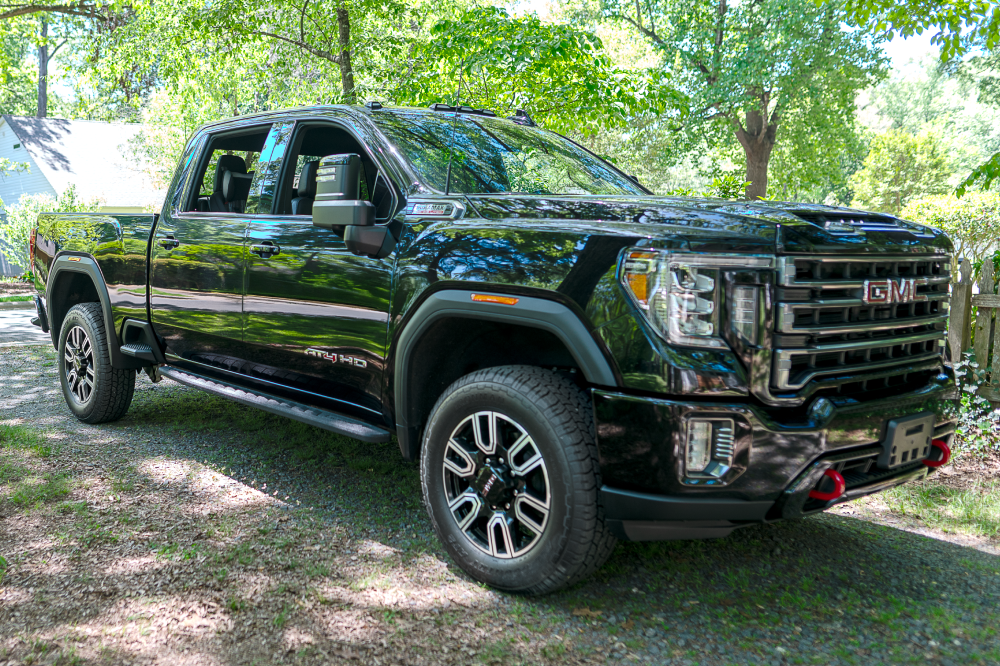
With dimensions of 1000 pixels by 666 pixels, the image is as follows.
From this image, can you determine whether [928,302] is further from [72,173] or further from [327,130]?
[72,173]

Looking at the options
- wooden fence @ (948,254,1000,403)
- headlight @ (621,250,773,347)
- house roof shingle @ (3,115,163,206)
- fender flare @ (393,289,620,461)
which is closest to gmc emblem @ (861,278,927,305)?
headlight @ (621,250,773,347)

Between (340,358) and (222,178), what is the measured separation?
2217mm

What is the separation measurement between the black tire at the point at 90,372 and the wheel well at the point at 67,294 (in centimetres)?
23

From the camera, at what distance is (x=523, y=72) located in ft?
27.0

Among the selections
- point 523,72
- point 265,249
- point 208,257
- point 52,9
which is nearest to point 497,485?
point 265,249

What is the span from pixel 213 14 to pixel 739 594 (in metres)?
11.3

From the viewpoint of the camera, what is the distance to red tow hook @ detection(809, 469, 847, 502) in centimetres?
271

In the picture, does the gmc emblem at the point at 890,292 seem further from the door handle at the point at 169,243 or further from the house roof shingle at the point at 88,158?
the house roof shingle at the point at 88,158

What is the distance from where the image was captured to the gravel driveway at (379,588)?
110 inches

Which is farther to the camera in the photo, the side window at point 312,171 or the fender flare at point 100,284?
the fender flare at point 100,284

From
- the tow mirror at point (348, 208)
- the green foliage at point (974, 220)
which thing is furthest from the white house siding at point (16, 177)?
the tow mirror at point (348, 208)

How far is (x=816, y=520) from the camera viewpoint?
421 cm

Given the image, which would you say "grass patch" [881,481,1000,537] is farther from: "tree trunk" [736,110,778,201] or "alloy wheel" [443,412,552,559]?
"tree trunk" [736,110,778,201]

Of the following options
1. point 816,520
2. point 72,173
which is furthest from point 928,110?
point 816,520
